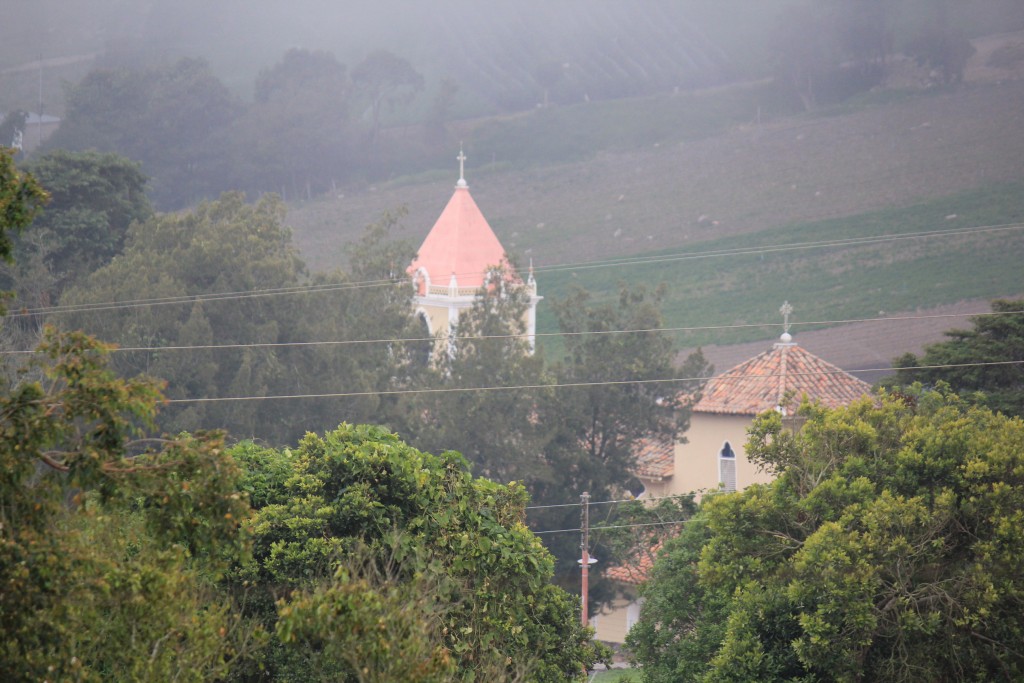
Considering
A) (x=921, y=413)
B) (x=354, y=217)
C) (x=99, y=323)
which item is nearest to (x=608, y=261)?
(x=354, y=217)

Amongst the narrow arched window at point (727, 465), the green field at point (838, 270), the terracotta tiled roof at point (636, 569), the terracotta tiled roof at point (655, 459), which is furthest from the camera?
the green field at point (838, 270)

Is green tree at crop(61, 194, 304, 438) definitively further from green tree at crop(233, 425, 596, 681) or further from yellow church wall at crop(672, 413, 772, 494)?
green tree at crop(233, 425, 596, 681)

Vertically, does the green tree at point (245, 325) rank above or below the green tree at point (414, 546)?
above

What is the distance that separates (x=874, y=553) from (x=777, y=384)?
47.5 feet

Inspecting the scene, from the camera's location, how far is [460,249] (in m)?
40.0

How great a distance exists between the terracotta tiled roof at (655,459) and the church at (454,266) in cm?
596

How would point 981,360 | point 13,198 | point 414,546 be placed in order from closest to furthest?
point 13,198 < point 414,546 < point 981,360

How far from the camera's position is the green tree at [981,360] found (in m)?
25.4

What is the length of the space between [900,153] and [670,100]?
68.2 feet

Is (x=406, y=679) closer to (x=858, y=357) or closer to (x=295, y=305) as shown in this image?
(x=295, y=305)

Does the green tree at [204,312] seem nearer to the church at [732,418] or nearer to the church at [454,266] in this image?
the church at [454,266]

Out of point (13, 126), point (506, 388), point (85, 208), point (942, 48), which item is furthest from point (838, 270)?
point (13, 126)

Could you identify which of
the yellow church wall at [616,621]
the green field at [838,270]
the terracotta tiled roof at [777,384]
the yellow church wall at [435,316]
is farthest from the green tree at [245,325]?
the green field at [838,270]

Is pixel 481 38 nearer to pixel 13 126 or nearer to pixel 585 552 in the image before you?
pixel 13 126
